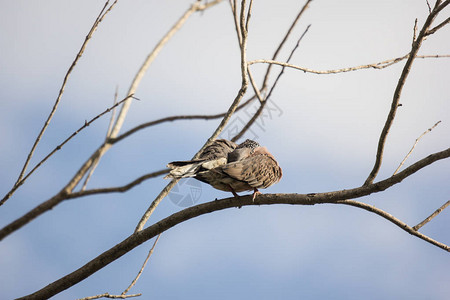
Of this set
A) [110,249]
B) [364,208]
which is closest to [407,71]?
[364,208]

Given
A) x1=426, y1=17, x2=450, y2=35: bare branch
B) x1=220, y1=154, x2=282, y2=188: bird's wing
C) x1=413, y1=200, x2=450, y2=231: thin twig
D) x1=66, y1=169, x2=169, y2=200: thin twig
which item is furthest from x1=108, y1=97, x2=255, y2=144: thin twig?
x1=413, y1=200, x2=450, y2=231: thin twig

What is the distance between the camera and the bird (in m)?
4.87

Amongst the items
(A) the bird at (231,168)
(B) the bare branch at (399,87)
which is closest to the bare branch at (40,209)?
(A) the bird at (231,168)

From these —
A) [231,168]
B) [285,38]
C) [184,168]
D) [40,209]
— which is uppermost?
[285,38]

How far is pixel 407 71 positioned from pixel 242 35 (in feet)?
4.85

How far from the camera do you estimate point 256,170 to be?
5414 millimetres

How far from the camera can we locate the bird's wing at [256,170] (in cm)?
511

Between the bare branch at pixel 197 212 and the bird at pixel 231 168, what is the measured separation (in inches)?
15.4

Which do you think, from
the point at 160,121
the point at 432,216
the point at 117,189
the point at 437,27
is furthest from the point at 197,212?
the point at 437,27

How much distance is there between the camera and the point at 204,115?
11.5 ft

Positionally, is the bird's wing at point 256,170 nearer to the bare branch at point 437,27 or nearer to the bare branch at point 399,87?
the bare branch at point 399,87

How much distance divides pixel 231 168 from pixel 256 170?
441mm

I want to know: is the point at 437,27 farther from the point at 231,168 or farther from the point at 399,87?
the point at 231,168

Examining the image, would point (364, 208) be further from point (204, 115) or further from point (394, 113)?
point (204, 115)
